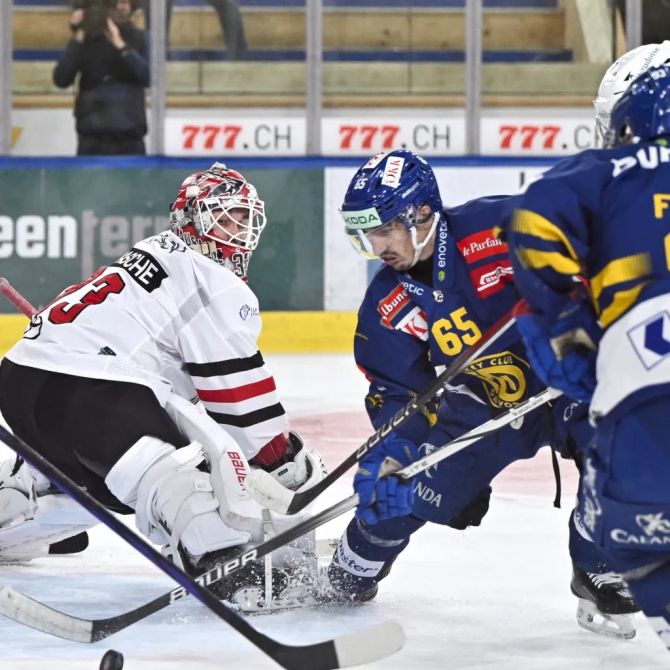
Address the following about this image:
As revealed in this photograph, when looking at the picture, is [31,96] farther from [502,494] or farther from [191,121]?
[502,494]

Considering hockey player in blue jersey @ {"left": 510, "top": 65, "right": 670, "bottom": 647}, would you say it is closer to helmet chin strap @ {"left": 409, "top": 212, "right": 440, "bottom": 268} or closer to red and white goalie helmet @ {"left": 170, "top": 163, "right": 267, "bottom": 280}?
helmet chin strap @ {"left": 409, "top": 212, "right": 440, "bottom": 268}

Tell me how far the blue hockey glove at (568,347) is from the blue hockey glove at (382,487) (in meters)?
0.55

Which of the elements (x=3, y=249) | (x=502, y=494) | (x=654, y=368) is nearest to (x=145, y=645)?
(x=654, y=368)

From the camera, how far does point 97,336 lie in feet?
9.67

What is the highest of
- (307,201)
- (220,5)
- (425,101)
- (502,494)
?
(220,5)

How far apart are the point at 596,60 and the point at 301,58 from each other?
1393 mm

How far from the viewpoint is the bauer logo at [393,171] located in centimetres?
271

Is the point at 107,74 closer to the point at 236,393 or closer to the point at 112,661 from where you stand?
the point at 236,393

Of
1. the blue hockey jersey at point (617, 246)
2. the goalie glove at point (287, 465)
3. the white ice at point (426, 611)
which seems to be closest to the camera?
the blue hockey jersey at point (617, 246)

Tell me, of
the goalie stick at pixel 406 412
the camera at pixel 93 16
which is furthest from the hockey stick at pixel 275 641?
the camera at pixel 93 16

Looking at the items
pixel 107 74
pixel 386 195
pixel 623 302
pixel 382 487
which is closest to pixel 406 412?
pixel 382 487

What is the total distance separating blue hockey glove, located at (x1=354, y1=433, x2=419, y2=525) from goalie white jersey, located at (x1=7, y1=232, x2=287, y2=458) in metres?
0.41

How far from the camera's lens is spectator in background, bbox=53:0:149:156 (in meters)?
6.94

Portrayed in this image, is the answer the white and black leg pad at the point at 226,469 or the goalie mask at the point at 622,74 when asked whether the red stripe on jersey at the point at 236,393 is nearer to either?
the white and black leg pad at the point at 226,469
